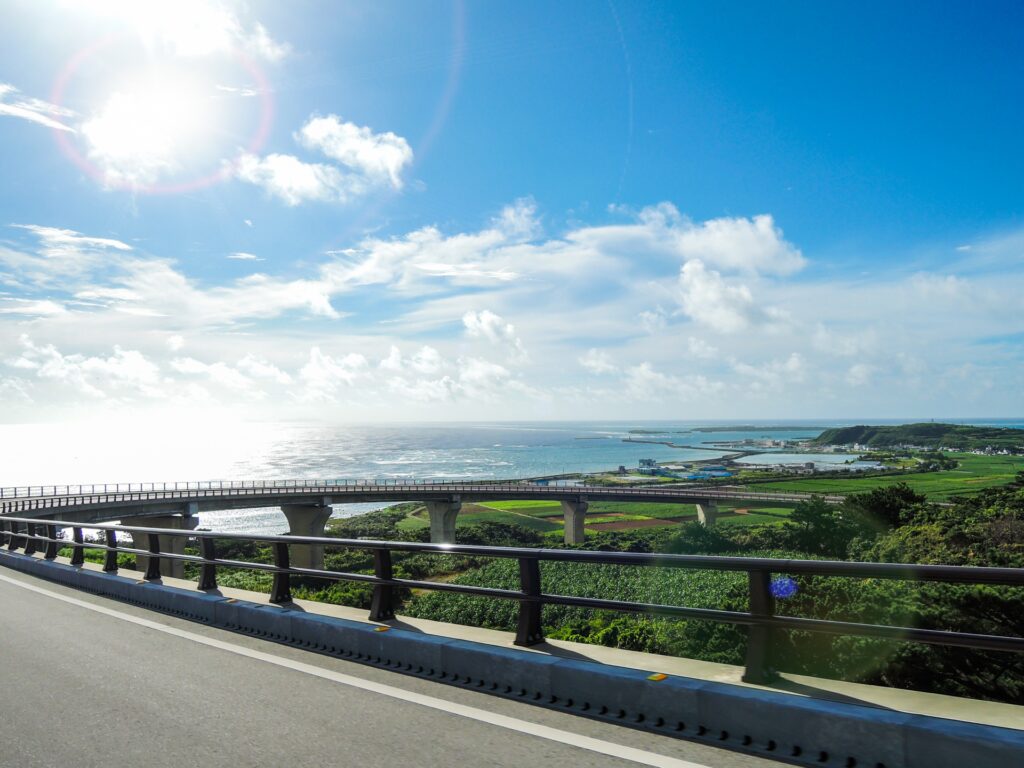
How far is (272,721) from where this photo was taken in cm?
562

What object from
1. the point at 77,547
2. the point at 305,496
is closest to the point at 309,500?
the point at 305,496

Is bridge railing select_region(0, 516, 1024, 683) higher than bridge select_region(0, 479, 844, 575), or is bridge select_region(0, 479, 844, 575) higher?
bridge railing select_region(0, 516, 1024, 683)

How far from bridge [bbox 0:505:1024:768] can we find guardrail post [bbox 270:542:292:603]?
1.19 ft

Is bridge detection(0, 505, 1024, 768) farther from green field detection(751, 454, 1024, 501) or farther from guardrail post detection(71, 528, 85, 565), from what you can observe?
green field detection(751, 454, 1024, 501)

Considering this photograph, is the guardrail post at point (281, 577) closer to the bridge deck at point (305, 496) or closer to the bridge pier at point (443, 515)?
the bridge deck at point (305, 496)

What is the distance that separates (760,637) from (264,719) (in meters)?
3.56

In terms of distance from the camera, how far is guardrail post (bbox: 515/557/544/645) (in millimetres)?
6207

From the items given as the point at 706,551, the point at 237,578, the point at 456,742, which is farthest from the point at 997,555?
the point at 237,578

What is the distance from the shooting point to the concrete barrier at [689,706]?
407 centimetres

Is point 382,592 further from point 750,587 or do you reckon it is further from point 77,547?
point 77,547

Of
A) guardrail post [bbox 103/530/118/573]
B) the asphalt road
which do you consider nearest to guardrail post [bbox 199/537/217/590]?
the asphalt road

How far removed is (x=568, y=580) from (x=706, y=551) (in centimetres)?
1512

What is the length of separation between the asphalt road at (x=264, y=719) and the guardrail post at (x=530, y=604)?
0.67 m

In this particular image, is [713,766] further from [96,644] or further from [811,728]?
[96,644]
